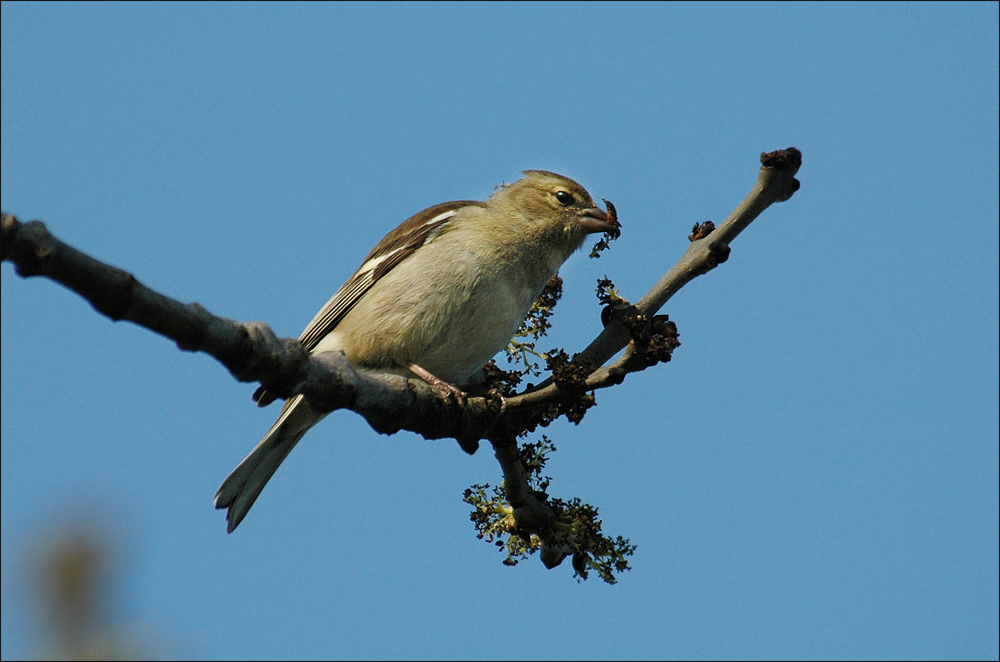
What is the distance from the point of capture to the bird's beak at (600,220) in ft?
23.4

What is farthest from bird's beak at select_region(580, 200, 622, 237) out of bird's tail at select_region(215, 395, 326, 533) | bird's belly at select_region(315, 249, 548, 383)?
bird's tail at select_region(215, 395, 326, 533)

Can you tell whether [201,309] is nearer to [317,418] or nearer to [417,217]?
[317,418]

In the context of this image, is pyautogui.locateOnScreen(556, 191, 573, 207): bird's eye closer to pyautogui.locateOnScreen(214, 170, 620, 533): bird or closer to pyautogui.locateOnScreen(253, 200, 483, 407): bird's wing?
pyautogui.locateOnScreen(214, 170, 620, 533): bird

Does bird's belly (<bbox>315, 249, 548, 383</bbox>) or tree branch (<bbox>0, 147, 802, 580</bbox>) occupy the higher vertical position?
bird's belly (<bbox>315, 249, 548, 383</bbox>)

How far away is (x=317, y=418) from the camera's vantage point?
656cm

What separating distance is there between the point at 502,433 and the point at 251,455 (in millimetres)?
2096

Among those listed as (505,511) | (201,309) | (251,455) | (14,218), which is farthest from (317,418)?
(14,218)

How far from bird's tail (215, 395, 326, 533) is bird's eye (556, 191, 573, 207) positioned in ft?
8.84

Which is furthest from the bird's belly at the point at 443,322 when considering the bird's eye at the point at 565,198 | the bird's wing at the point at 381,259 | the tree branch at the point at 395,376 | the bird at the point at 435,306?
the bird's eye at the point at 565,198

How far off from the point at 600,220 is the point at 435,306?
1.82m

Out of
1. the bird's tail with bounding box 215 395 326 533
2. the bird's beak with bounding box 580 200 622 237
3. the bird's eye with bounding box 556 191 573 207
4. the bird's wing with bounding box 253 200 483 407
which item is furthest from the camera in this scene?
the bird's eye with bounding box 556 191 573 207

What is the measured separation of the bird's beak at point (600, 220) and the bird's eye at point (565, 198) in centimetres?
17

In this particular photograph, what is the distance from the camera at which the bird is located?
20.5 feet

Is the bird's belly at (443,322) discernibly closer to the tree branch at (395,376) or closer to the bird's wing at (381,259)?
the bird's wing at (381,259)
